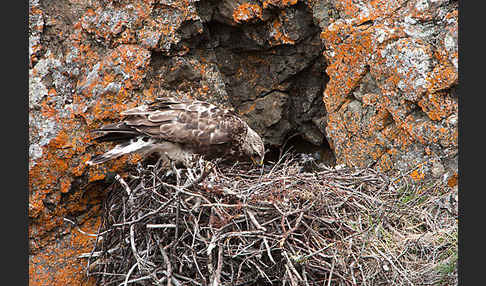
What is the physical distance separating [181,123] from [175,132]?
0.29 feet

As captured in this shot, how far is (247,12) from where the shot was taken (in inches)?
188

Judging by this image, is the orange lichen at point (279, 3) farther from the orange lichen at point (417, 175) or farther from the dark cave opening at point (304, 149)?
the orange lichen at point (417, 175)

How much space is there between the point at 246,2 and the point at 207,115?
3.73 feet

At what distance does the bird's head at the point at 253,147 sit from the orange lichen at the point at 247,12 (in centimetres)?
97

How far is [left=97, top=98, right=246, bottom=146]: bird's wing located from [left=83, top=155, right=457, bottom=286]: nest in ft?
0.92

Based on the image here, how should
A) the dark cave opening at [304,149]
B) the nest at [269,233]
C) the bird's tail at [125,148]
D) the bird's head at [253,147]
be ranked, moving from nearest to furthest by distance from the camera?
the nest at [269,233], the bird's tail at [125,148], the bird's head at [253,147], the dark cave opening at [304,149]

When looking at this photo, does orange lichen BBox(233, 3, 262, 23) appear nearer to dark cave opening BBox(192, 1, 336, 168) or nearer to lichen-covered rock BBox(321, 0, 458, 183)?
dark cave opening BBox(192, 1, 336, 168)

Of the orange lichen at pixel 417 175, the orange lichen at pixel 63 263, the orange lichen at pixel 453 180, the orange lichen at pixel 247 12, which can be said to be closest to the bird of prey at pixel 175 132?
the orange lichen at pixel 63 263

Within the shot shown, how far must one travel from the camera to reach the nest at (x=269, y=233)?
3352 mm

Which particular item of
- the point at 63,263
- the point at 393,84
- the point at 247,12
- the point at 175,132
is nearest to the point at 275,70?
the point at 247,12

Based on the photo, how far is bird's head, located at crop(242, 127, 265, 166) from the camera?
4562 mm

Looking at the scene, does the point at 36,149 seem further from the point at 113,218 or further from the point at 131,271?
the point at 131,271

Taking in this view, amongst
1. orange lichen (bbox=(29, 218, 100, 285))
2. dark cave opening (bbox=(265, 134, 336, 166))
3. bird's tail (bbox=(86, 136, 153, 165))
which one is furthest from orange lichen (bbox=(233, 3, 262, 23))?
orange lichen (bbox=(29, 218, 100, 285))

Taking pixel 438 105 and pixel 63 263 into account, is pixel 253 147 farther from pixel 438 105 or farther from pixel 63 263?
pixel 63 263
